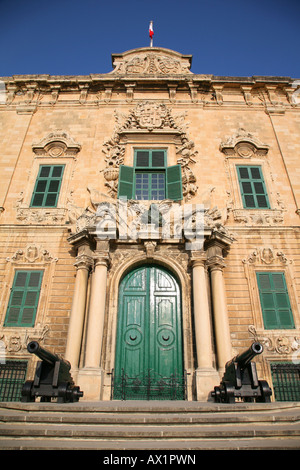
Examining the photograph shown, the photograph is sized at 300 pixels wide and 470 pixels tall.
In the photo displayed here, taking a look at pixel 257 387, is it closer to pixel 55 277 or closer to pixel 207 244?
pixel 207 244

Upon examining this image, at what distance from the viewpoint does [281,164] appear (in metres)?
11.9

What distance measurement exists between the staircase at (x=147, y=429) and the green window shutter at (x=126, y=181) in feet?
23.7

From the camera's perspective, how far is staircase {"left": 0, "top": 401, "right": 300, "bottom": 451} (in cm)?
355

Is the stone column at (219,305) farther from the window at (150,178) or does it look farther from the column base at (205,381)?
the window at (150,178)

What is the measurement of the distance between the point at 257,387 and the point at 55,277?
645cm

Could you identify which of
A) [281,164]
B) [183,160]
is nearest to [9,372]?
[183,160]

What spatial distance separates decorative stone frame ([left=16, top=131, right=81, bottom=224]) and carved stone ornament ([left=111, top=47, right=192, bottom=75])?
4.39m

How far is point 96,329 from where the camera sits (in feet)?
27.3

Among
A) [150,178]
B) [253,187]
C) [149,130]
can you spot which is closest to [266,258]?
[253,187]

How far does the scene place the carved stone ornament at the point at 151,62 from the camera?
13.9 metres

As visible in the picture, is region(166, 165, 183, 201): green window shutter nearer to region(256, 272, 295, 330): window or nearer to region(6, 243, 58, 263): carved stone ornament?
region(256, 272, 295, 330): window

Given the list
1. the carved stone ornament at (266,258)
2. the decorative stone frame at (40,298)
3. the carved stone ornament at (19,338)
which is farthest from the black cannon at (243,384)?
the decorative stone frame at (40,298)

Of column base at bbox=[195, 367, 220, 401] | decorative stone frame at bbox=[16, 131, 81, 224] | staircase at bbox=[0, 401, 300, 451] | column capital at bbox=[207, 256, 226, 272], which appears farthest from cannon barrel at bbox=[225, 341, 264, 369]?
decorative stone frame at bbox=[16, 131, 81, 224]

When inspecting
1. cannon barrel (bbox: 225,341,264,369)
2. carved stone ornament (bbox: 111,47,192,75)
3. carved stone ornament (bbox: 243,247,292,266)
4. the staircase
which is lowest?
the staircase
